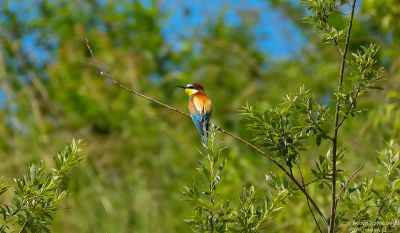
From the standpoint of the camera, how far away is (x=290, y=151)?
2773 mm

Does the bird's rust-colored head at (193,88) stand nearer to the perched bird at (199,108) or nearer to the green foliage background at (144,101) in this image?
the perched bird at (199,108)

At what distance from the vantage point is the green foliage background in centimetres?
662

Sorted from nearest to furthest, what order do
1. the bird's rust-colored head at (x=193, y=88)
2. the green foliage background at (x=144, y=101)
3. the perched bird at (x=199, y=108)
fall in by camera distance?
the perched bird at (x=199, y=108) < the bird's rust-colored head at (x=193, y=88) < the green foliage background at (x=144, y=101)

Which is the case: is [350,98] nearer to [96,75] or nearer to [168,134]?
[168,134]

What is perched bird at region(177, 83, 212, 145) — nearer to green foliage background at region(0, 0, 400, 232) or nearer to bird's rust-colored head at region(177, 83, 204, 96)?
bird's rust-colored head at region(177, 83, 204, 96)

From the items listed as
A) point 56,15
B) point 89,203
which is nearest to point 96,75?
point 56,15

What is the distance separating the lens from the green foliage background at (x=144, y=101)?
6.62 meters

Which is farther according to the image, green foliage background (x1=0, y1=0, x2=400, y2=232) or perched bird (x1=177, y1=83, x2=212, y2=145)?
green foliage background (x1=0, y1=0, x2=400, y2=232)

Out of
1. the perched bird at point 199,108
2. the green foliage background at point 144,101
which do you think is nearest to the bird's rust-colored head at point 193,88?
the perched bird at point 199,108

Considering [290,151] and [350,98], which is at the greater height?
[350,98]

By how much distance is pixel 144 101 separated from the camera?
1004cm

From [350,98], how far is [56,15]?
1022 cm

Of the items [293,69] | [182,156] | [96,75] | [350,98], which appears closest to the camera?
[350,98]

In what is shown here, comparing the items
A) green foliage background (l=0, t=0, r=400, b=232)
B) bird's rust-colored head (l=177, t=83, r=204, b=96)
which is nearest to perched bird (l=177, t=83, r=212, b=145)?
bird's rust-colored head (l=177, t=83, r=204, b=96)
